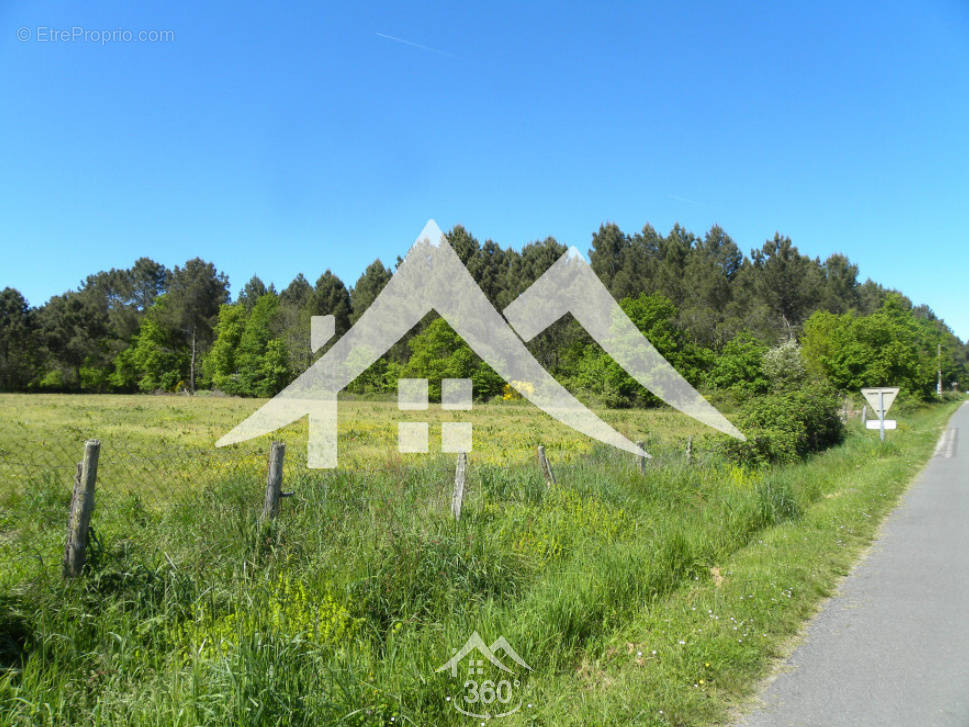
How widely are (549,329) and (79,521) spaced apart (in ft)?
168

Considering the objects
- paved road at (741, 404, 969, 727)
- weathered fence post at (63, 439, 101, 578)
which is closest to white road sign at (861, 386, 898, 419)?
paved road at (741, 404, 969, 727)

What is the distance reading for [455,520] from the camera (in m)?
6.46

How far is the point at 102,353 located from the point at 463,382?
44.4 meters

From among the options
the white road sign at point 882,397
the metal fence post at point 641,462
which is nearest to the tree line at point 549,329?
the white road sign at point 882,397

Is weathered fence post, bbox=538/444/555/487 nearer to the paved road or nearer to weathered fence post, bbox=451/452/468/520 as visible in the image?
weathered fence post, bbox=451/452/468/520

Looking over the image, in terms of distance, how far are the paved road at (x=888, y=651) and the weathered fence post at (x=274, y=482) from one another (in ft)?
13.9

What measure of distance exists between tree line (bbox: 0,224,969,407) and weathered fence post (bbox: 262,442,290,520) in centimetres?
4139

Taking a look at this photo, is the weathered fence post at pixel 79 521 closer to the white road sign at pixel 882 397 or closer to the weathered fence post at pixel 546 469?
the weathered fence post at pixel 546 469

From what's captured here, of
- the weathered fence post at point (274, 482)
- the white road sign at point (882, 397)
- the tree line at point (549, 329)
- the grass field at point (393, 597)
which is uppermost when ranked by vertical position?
the tree line at point (549, 329)

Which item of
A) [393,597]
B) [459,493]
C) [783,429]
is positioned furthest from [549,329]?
[393,597]

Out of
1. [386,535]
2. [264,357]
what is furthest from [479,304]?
[386,535]

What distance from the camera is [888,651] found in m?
4.45

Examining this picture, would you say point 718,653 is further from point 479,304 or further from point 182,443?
point 479,304

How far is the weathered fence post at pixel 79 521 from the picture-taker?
4418mm
